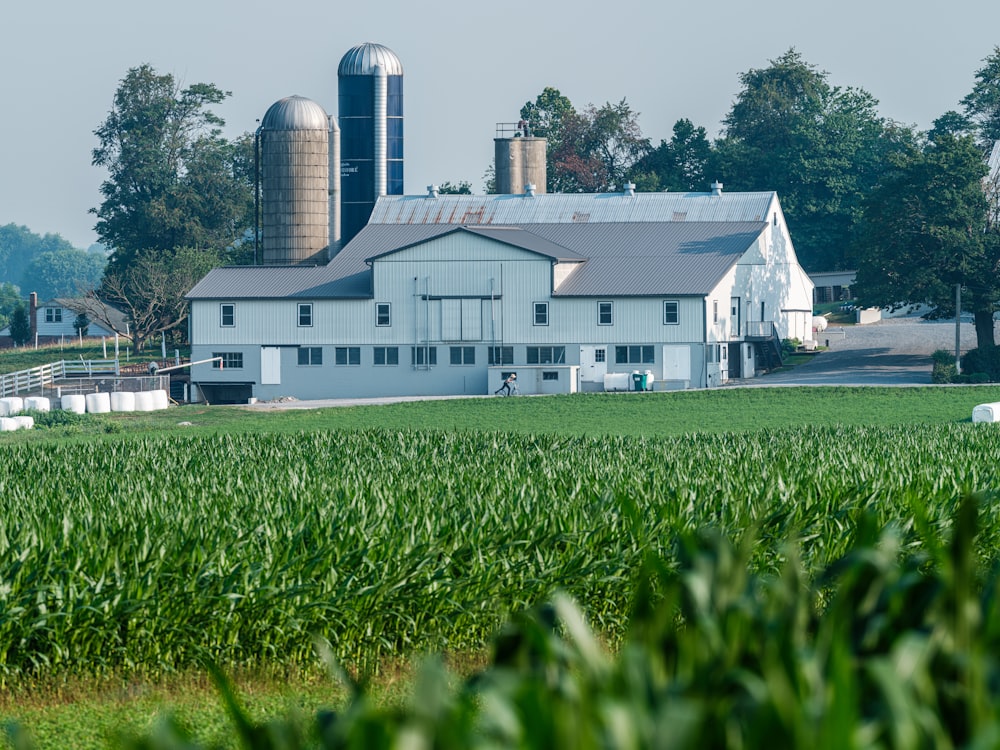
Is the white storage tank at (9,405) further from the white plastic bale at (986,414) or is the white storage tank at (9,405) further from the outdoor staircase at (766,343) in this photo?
the white plastic bale at (986,414)

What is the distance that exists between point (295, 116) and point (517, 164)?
15.2 meters

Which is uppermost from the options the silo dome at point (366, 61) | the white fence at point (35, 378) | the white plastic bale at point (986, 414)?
the silo dome at point (366, 61)

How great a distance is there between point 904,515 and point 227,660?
21.0 ft

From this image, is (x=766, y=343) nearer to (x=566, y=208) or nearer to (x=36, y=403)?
(x=566, y=208)

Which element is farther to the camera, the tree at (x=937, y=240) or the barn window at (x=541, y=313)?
the barn window at (x=541, y=313)

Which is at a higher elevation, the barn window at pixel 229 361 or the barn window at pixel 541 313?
the barn window at pixel 541 313

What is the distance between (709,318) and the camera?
6469cm

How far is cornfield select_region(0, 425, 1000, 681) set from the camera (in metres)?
10.7

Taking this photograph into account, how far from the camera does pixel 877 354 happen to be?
72125 millimetres

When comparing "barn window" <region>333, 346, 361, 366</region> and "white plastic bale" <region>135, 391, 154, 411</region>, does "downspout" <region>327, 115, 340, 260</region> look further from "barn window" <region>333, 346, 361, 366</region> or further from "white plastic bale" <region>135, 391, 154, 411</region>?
"white plastic bale" <region>135, 391, 154, 411</region>

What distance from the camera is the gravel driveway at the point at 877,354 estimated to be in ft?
208

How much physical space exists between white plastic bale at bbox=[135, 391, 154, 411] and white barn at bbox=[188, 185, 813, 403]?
30.8 ft

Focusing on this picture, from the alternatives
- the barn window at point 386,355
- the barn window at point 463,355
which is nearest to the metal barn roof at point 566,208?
the barn window at point 386,355

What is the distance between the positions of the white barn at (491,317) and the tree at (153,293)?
16219mm
